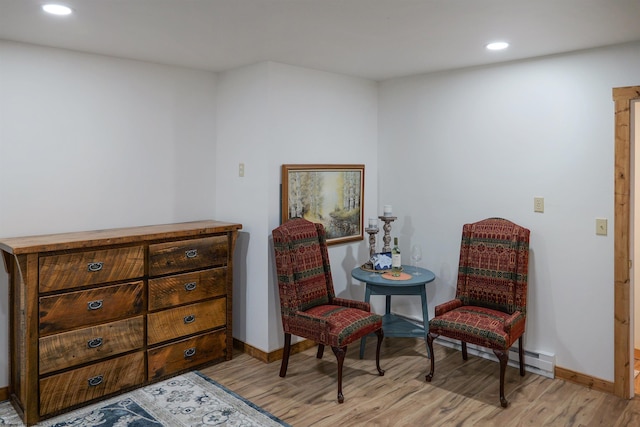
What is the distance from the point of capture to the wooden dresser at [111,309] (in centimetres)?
277

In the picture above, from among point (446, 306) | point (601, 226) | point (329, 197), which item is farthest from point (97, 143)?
point (601, 226)

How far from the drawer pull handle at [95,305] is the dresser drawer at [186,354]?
50cm

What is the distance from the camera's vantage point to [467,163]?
3.87 m

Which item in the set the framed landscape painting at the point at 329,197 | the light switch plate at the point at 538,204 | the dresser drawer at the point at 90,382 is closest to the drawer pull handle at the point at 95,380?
the dresser drawer at the point at 90,382

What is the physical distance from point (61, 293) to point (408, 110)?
3.05m

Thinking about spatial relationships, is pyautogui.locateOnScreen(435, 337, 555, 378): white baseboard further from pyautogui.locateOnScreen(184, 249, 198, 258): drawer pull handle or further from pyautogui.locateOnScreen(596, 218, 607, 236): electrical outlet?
pyautogui.locateOnScreen(184, 249, 198, 258): drawer pull handle

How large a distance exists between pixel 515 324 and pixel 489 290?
38 centimetres

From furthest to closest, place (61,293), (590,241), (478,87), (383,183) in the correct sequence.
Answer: (383,183), (478,87), (590,241), (61,293)

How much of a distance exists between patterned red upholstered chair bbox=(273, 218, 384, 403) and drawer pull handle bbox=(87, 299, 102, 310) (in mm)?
1169

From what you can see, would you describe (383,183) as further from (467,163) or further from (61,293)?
(61,293)

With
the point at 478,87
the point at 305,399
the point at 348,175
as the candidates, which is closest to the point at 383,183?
the point at 348,175

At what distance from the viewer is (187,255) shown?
3.42 meters

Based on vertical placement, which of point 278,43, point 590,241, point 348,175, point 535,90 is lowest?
point 590,241

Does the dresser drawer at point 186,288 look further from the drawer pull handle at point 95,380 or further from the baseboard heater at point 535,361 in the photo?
the baseboard heater at point 535,361
